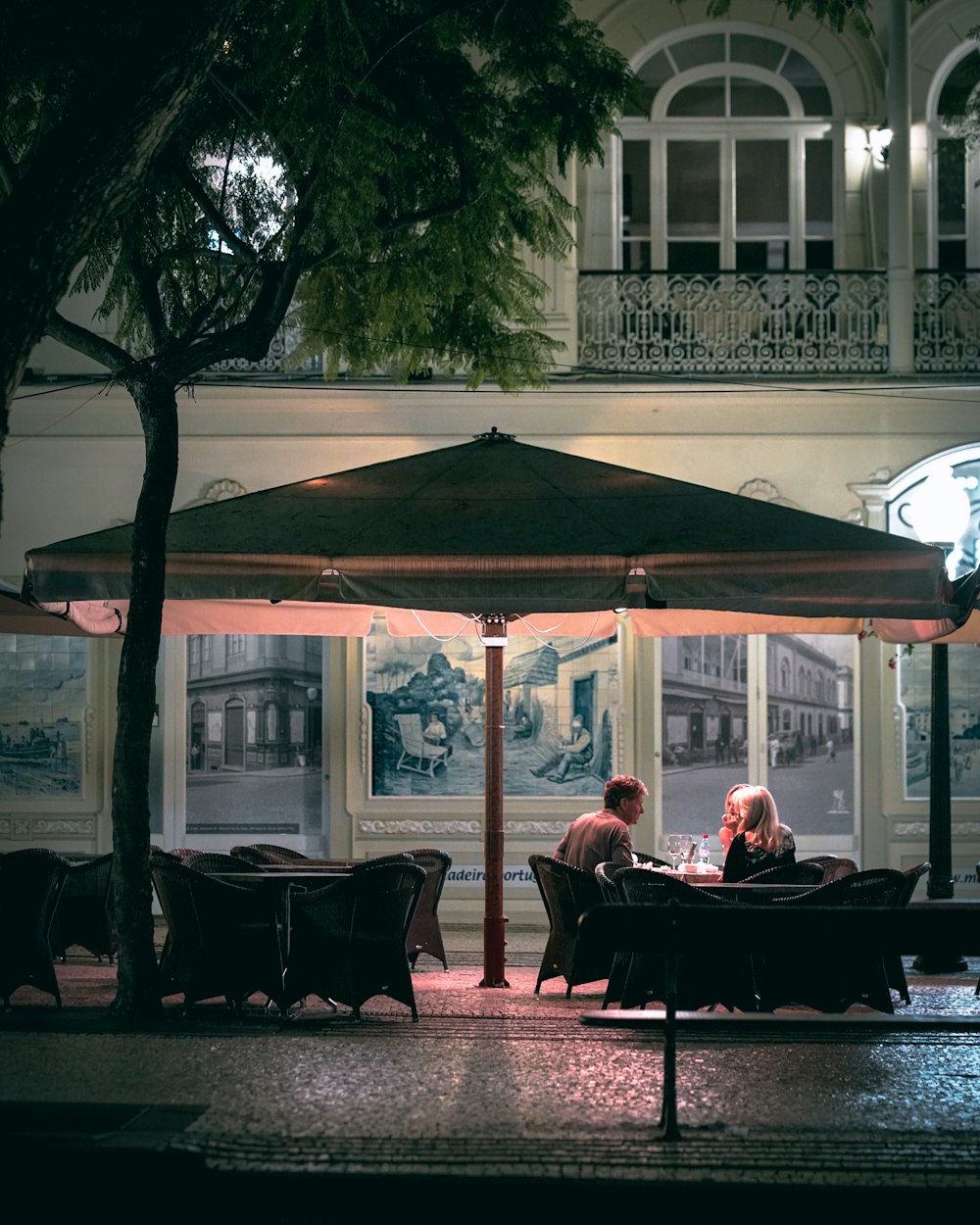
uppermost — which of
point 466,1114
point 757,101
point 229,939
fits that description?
point 757,101

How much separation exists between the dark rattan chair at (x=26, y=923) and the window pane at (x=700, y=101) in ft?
34.9

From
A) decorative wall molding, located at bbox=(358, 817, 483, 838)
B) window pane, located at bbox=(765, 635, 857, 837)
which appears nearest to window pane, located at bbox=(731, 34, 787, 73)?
window pane, located at bbox=(765, 635, 857, 837)

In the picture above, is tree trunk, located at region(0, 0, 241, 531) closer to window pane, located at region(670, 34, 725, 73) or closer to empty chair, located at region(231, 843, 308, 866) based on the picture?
empty chair, located at region(231, 843, 308, 866)

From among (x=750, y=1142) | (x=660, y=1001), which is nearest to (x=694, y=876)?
(x=660, y=1001)

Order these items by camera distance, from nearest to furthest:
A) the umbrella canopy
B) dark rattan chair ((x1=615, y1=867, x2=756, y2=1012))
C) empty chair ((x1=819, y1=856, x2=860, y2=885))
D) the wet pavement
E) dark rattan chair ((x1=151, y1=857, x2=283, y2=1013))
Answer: the wet pavement < the umbrella canopy < dark rattan chair ((x1=151, y1=857, x2=283, y2=1013)) < dark rattan chair ((x1=615, y1=867, x2=756, y2=1012)) < empty chair ((x1=819, y1=856, x2=860, y2=885))

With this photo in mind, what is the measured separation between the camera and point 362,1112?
21.3ft

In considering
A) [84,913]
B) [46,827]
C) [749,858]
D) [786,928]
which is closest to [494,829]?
[749,858]

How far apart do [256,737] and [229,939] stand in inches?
264

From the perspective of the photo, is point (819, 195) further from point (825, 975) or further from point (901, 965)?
point (825, 975)

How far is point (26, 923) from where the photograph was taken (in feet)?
29.9

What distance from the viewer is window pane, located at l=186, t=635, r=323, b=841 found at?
15.5 meters

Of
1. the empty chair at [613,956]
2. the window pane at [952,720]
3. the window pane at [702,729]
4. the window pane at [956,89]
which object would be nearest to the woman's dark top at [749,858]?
the empty chair at [613,956]

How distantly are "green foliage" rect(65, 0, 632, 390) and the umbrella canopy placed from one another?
110cm

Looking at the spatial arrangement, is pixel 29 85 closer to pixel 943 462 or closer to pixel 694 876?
pixel 694 876
